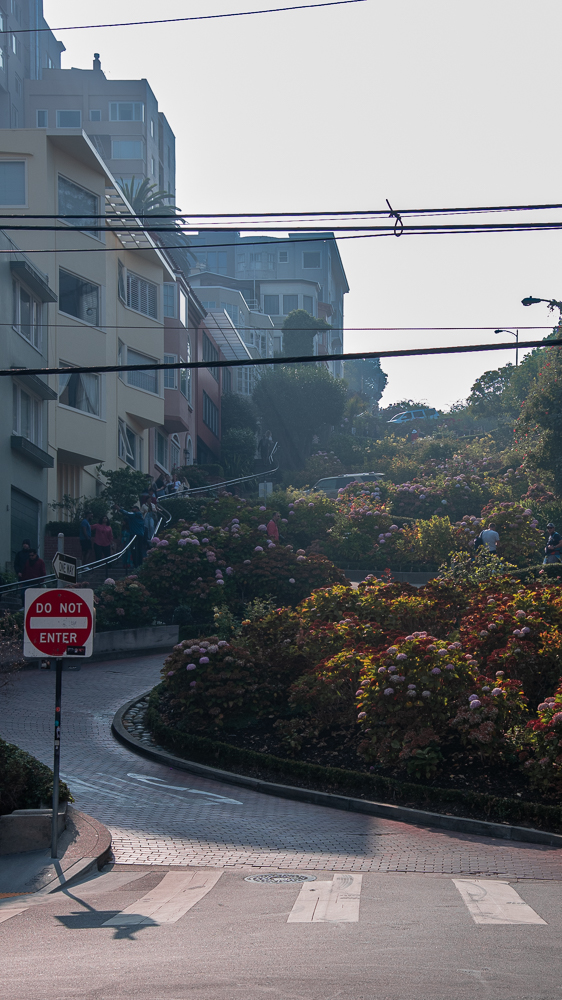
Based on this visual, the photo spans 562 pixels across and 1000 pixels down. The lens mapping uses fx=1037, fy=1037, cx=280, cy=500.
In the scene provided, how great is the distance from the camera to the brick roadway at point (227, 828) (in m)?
10.1

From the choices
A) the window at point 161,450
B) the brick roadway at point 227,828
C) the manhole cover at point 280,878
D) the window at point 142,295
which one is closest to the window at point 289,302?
the window at point 161,450

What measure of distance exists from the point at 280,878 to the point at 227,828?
2.49m

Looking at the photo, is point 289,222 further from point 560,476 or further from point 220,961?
point 560,476

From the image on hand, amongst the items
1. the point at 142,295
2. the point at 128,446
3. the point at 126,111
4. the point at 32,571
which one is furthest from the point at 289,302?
the point at 32,571

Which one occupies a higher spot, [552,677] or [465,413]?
[465,413]

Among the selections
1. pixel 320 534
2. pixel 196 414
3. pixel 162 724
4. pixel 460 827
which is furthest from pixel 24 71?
pixel 460 827

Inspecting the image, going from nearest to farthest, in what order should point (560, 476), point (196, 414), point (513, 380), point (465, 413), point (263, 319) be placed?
point (560, 476) → point (196, 414) → point (513, 380) → point (263, 319) → point (465, 413)

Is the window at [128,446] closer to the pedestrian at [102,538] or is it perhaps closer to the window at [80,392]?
the window at [80,392]

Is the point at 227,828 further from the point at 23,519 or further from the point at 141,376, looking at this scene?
the point at 141,376

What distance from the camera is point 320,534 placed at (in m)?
32.5

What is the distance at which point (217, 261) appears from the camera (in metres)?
104

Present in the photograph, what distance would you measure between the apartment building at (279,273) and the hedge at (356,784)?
76.6 m

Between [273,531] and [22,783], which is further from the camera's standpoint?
[273,531]

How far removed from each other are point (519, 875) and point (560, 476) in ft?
89.8
